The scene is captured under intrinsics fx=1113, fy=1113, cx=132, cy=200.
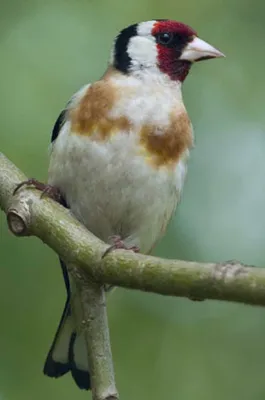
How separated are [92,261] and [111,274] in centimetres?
10

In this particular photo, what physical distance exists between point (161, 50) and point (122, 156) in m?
0.57

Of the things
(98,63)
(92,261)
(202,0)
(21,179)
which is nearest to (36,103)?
(98,63)

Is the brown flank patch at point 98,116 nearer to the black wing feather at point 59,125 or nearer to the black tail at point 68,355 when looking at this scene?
the black wing feather at point 59,125

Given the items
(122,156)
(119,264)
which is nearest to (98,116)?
(122,156)

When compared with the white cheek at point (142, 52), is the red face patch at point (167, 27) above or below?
above

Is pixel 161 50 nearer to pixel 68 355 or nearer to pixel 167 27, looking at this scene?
pixel 167 27

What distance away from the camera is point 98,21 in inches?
198

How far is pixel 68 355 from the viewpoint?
3.73 m

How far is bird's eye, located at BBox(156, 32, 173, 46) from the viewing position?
3979 millimetres

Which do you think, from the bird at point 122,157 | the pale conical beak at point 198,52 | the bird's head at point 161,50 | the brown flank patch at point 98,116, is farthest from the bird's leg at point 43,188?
the pale conical beak at point 198,52

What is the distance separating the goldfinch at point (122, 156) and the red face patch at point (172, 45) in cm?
1

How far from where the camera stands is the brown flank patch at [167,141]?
3599mm

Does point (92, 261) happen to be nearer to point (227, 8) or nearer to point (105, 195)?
A: point (105, 195)

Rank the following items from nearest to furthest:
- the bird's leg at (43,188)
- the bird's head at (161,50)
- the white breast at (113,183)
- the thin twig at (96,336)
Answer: the thin twig at (96,336), the bird's leg at (43,188), the white breast at (113,183), the bird's head at (161,50)
